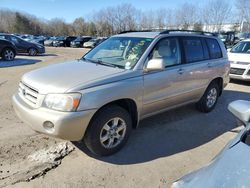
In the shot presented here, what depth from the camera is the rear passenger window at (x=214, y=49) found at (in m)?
5.59

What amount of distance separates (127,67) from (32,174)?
1.99 meters

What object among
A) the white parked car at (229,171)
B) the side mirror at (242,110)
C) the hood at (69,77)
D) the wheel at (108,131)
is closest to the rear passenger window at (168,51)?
the hood at (69,77)

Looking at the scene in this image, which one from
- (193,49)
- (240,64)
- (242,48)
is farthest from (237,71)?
(193,49)

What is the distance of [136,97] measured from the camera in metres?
3.83

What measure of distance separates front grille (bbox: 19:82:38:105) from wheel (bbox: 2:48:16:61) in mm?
11482

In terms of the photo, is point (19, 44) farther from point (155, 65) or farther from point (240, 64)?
point (155, 65)

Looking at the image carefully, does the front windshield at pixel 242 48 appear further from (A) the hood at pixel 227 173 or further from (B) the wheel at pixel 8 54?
(B) the wheel at pixel 8 54

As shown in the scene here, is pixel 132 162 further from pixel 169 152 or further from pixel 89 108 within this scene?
pixel 89 108

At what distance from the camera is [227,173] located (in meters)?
1.50

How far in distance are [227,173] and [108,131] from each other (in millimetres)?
2287

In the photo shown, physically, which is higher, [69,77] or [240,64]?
[69,77]

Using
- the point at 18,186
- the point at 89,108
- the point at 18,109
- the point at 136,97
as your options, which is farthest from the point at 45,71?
the point at 18,186

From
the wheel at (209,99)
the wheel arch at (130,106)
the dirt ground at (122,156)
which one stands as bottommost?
the dirt ground at (122,156)

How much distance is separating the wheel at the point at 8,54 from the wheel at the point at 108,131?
40.6 ft
